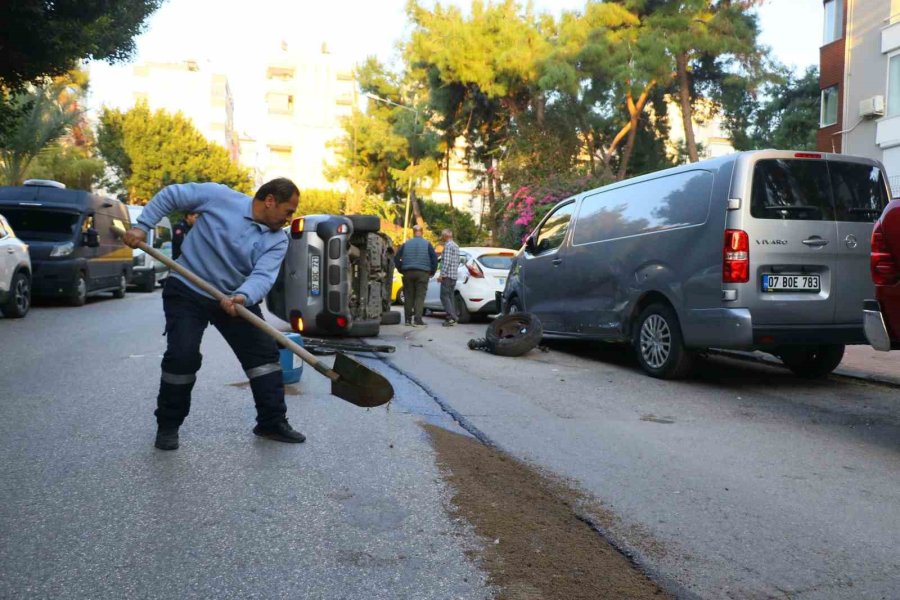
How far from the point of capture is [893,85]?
76.1 ft

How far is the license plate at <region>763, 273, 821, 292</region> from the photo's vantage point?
747 centimetres

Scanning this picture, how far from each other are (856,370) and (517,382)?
3.64 metres

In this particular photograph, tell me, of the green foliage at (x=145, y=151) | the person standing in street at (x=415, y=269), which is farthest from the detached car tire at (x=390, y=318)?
the green foliage at (x=145, y=151)

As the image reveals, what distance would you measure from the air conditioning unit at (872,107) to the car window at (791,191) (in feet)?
58.6

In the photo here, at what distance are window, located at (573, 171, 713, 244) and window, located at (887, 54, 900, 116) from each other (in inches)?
659

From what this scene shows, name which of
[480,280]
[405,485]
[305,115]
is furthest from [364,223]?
[305,115]

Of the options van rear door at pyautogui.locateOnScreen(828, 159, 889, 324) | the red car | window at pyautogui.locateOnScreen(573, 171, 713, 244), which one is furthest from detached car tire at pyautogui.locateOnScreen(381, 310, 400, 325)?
the red car

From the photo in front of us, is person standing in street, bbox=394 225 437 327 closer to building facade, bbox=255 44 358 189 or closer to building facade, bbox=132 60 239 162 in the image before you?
building facade, bbox=255 44 358 189

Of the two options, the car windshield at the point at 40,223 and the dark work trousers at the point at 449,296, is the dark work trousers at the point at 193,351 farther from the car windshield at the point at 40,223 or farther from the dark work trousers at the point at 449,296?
the car windshield at the point at 40,223

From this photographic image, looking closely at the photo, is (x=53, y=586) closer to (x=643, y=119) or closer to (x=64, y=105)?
(x=64, y=105)

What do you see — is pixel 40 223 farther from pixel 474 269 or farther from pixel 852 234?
pixel 852 234

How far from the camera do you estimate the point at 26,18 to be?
13195 mm

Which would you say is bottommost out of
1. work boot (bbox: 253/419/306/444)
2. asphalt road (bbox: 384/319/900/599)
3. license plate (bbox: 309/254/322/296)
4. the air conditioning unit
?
asphalt road (bbox: 384/319/900/599)

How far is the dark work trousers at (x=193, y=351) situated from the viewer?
16.1ft
